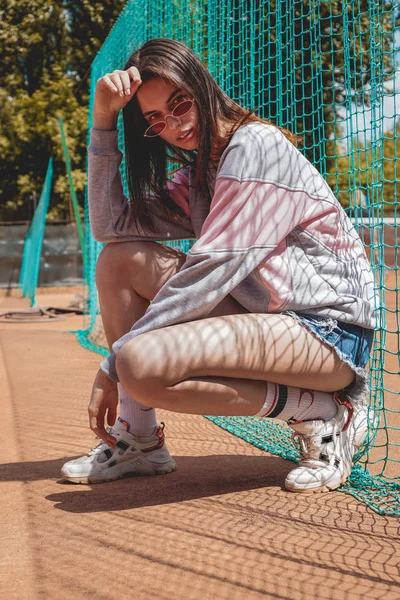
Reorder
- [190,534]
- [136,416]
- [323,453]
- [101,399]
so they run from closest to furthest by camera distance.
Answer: [190,534] → [101,399] → [323,453] → [136,416]

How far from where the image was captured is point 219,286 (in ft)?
6.57

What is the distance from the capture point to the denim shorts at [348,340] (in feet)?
6.88

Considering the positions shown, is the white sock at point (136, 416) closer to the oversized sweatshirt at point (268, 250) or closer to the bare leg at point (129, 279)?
the bare leg at point (129, 279)

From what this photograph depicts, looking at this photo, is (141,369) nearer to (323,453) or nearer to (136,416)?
(136,416)

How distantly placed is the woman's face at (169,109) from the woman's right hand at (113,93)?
4 cm

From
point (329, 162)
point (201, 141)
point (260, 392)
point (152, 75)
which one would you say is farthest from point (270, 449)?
point (329, 162)

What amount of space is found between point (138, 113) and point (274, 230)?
65cm

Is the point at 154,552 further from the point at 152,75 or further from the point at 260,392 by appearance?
the point at 152,75

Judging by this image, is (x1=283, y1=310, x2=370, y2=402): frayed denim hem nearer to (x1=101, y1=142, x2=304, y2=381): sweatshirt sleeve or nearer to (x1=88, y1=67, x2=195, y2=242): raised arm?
(x1=101, y1=142, x2=304, y2=381): sweatshirt sleeve

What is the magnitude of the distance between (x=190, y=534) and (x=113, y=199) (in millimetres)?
1127

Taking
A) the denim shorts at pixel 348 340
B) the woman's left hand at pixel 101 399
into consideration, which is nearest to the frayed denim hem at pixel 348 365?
the denim shorts at pixel 348 340

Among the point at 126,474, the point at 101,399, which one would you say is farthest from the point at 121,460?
the point at 101,399

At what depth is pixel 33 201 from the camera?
21.1m

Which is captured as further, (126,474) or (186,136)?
(126,474)
